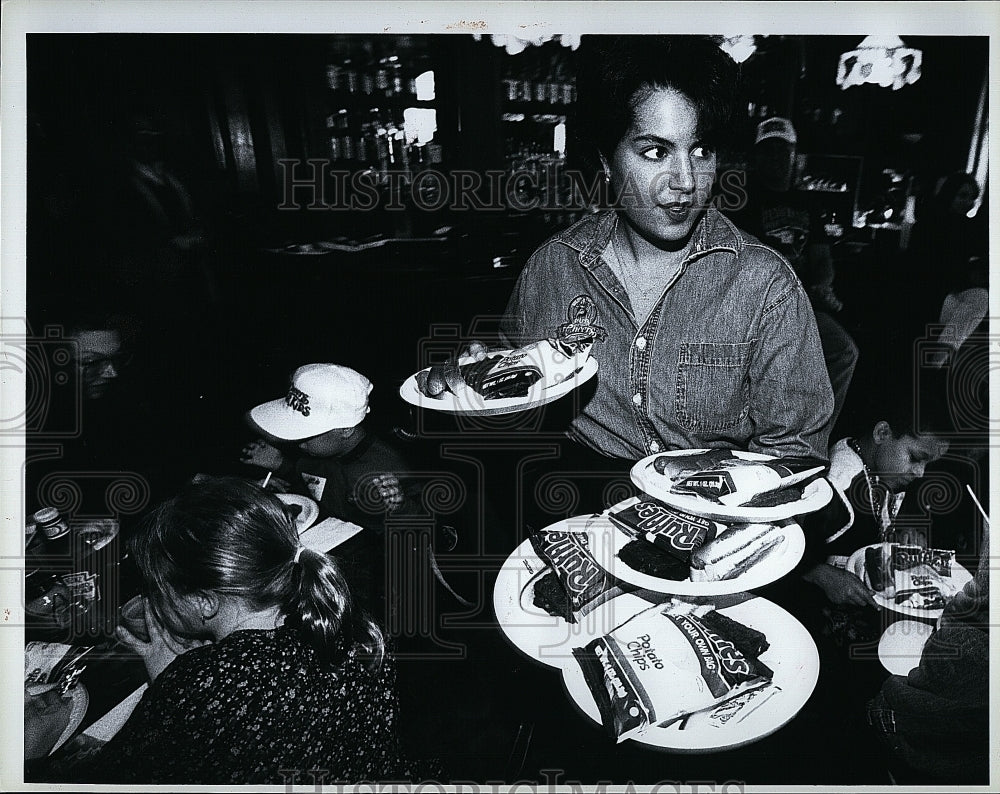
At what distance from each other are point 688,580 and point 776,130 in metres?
0.98

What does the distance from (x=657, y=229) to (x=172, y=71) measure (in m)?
1.11

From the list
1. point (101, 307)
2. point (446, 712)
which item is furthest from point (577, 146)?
point (446, 712)

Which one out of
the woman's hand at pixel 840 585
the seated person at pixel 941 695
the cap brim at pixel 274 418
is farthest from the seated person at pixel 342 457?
the seated person at pixel 941 695

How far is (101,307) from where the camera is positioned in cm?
204

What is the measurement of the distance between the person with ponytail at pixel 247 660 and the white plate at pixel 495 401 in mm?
395

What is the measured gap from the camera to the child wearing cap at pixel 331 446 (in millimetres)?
2035

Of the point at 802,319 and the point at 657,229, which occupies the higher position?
the point at 657,229

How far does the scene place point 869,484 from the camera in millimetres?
2037

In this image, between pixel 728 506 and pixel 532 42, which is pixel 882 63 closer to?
pixel 532 42

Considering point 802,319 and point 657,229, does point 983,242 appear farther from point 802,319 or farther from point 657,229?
point 657,229

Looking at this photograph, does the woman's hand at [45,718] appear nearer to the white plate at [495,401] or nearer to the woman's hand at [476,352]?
the white plate at [495,401]

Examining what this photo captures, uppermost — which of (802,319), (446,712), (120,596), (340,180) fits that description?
(340,180)

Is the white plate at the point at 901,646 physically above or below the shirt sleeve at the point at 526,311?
below

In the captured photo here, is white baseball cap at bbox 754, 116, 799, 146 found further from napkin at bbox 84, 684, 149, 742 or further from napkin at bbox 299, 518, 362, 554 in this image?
napkin at bbox 84, 684, 149, 742
